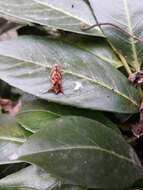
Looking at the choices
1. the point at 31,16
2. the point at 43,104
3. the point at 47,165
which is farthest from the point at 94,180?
the point at 31,16

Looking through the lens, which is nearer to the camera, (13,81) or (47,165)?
(47,165)

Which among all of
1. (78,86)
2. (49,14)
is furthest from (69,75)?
(49,14)

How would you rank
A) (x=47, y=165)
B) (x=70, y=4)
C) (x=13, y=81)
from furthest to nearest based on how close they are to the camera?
(x=70, y=4) → (x=13, y=81) → (x=47, y=165)

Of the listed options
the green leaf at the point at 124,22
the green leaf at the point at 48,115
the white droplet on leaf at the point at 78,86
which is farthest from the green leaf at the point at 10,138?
the green leaf at the point at 124,22

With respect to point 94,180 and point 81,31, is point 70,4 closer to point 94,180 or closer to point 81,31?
point 81,31

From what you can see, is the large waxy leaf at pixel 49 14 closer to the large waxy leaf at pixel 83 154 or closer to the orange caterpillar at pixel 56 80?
the orange caterpillar at pixel 56 80

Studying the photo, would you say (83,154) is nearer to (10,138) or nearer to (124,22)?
(10,138)

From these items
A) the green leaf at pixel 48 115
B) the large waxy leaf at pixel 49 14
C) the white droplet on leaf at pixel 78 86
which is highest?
the large waxy leaf at pixel 49 14

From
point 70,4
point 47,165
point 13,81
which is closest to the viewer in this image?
point 47,165
